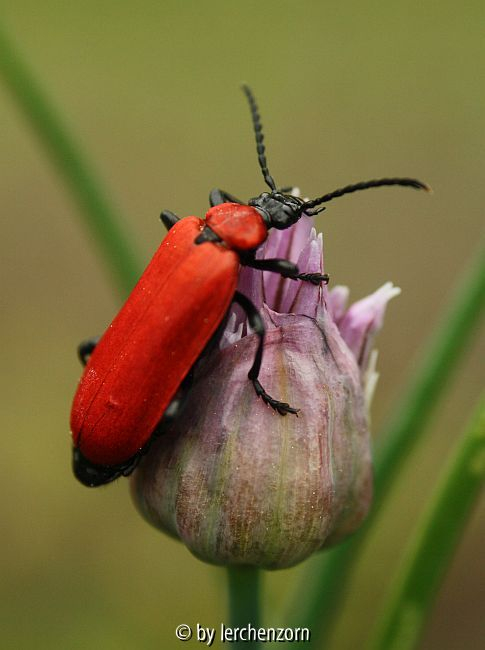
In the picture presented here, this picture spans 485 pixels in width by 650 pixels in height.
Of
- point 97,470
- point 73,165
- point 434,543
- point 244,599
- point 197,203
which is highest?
point 197,203

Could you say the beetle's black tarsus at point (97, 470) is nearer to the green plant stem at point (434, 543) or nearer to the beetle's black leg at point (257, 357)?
the beetle's black leg at point (257, 357)

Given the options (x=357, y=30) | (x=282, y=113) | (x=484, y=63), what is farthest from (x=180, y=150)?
(x=484, y=63)

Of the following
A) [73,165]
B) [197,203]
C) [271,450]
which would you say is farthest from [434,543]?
[197,203]

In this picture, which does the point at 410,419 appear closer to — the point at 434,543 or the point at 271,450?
the point at 434,543

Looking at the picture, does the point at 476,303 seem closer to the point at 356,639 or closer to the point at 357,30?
the point at 356,639

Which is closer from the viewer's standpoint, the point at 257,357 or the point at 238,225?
the point at 257,357

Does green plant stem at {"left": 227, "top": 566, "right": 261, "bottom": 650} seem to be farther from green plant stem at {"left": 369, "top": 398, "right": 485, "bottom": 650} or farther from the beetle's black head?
the beetle's black head
